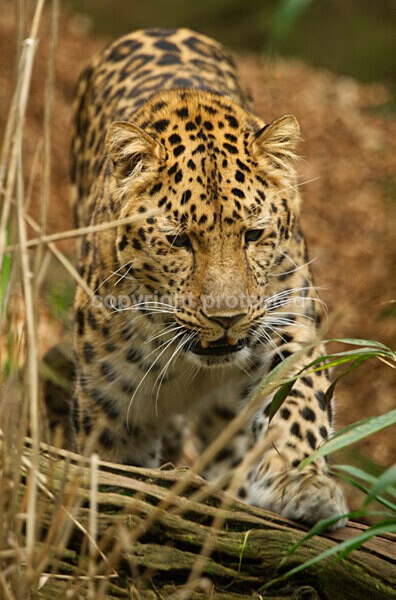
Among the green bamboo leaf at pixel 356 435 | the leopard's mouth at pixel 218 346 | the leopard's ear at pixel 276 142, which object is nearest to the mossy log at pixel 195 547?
the green bamboo leaf at pixel 356 435

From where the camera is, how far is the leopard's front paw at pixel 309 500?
15.8 ft

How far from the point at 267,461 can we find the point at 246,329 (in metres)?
0.74

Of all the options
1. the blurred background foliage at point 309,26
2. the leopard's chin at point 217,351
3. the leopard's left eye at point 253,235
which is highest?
the blurred background foliage at point 309,26

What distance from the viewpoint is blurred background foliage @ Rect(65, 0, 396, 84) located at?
16547mm

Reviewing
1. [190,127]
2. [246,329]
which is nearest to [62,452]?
[246,329]

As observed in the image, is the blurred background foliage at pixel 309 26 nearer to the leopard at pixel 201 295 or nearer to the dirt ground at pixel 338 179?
the dirt ground at pixel 338 179

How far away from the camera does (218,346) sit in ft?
17.2

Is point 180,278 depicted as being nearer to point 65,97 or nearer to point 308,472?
point 308,472

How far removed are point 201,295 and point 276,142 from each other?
1070 millimetres

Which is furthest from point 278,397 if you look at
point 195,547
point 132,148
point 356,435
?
point 132,148

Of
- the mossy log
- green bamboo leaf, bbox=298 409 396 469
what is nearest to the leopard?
the mossy log

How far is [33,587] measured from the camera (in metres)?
3.65

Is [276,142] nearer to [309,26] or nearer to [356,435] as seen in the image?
[356,435]

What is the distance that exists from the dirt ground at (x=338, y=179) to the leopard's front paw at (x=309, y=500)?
3.71 meters
